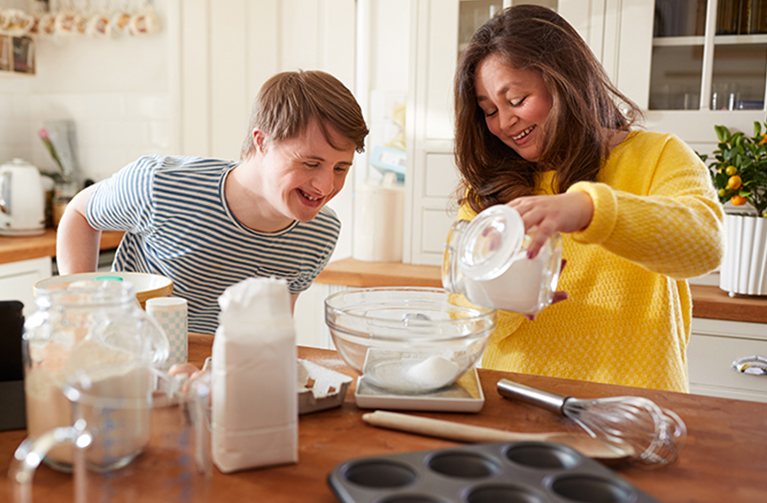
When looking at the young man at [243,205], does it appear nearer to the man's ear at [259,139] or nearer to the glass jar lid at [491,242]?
the man's ear at [259,139]

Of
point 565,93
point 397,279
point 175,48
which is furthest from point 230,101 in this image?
point 565,93

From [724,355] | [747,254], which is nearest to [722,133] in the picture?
[747,254]

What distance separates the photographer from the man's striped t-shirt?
145 centimetres

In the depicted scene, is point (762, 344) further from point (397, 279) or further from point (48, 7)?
point (48, 7)

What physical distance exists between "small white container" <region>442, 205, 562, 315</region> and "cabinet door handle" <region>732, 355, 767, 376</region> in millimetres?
1335

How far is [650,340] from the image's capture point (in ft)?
4.12

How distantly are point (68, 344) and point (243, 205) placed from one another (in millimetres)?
810

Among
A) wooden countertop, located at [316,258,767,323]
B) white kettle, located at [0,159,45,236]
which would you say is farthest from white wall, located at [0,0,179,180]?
wooden countertop, located at [316,258,767,323]

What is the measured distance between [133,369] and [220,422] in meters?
0.10

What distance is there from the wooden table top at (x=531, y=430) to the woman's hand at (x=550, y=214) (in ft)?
0.76

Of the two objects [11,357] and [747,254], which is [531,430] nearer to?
[11,357]

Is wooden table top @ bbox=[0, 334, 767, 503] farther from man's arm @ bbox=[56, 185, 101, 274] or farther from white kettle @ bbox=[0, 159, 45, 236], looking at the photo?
white kettle @ bbox=[0, 159, 45, 236]

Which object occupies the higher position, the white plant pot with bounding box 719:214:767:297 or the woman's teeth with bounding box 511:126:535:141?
the woman's teeth with bounding box 511:126:535:141

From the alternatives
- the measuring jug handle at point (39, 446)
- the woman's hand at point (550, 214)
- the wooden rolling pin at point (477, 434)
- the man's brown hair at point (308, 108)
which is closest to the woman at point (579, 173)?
the man's brown hair at point (308, 108)
